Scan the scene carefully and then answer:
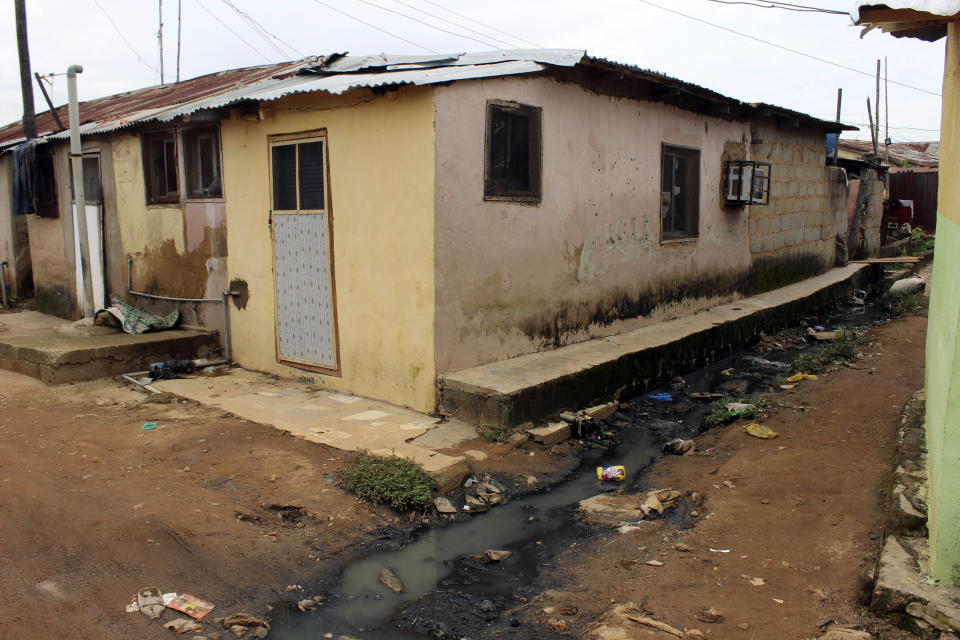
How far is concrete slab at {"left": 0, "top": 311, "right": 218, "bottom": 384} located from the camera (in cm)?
713

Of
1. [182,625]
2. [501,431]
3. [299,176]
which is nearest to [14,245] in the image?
[299,176]

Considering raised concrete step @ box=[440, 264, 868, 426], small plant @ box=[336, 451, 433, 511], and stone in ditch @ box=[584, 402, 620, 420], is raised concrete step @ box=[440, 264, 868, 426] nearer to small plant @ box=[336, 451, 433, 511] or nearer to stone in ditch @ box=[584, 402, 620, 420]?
stone in ditch @ box=[584, 402, 620, 420]

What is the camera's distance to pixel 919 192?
2377 centimetres

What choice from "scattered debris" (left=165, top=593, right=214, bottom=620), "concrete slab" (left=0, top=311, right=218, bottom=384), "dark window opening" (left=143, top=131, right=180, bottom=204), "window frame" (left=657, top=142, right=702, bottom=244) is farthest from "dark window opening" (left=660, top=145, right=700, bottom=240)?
"scattered debris" (left=165, top=593, right=214, bottom=620)

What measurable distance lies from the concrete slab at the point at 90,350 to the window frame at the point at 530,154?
3.87 metres

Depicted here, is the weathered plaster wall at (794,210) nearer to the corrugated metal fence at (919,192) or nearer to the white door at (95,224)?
the white door at (95,224)

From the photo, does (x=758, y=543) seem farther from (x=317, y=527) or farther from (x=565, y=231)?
(x=565, y=231)

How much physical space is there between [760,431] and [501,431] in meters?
2.23

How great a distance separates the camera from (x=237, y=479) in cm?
480

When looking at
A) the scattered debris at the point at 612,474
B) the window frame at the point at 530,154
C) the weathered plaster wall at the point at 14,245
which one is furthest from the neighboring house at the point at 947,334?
the weathered plaster wall at the point at 14,245

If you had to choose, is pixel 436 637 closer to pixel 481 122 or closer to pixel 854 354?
pixel 481 122

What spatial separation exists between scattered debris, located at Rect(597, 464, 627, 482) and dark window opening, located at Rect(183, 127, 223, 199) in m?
5.25

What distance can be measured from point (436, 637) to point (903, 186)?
2616cm

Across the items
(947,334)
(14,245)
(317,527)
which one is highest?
(14,245)
